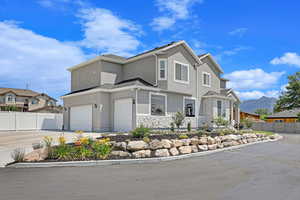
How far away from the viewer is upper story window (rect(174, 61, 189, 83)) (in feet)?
64.0

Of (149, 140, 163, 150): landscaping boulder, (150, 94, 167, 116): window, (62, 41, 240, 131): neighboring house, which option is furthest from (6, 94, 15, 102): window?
(149, 140, 163, 150): landscaping boulder

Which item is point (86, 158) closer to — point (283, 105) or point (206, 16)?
point (206, 16)

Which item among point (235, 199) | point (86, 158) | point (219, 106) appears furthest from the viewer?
point (219, 106)

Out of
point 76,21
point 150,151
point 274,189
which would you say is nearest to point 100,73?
point 76,21

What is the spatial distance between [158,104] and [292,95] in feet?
135

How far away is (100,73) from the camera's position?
66.7 feet

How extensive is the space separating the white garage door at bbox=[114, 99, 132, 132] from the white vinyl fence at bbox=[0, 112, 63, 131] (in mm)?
9355

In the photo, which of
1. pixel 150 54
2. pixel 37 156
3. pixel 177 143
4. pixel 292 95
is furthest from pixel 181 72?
pixel 292 95

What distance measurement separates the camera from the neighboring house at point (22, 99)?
41944mm

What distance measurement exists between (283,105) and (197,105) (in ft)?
123

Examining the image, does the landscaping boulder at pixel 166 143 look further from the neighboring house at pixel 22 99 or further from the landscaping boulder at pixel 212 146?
the neighboring house at pixel 22 99

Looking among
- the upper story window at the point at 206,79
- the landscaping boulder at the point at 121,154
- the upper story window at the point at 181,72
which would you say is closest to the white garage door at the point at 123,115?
the upper story window at the point at 181,72

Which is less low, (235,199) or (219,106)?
(219,106)

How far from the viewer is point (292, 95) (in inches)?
1892
